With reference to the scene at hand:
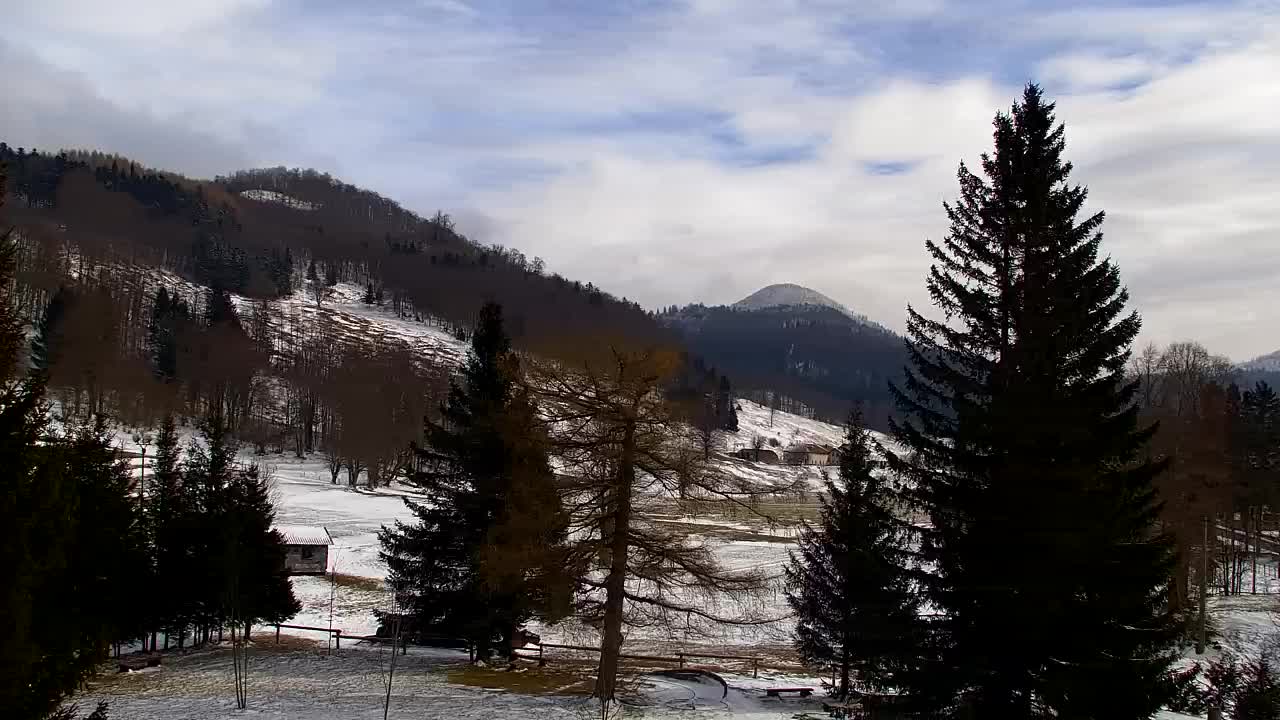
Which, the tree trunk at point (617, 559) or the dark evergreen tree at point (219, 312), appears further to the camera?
the dark evergreen tree at point (219, 312)

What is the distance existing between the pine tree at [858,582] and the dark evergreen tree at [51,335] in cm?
6463

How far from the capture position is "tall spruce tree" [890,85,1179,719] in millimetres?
14156

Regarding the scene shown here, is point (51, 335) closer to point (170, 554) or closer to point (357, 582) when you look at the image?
point (357, 582)

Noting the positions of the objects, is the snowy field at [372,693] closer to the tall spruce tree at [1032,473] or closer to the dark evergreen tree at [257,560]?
the dark evergreen tree at [257,560]

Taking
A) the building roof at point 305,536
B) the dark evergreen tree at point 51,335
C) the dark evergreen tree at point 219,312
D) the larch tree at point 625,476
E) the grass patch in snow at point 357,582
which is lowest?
the grass patch in snow at point 357,582

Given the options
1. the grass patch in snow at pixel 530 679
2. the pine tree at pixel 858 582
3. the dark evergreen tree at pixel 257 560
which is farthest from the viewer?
the dark evergreen tree at pixel 257 560

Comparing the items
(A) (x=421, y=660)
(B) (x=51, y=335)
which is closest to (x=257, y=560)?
(A) (x=421, y=660)

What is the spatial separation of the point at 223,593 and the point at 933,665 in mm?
22910

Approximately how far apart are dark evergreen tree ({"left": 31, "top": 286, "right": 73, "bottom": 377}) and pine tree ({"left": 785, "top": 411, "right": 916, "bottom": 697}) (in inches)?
2544

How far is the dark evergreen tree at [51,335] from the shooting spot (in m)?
71.2

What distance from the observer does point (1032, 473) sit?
46.7ft

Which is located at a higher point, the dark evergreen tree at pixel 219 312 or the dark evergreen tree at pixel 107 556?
the dark evergreen tree at pixel 219 312

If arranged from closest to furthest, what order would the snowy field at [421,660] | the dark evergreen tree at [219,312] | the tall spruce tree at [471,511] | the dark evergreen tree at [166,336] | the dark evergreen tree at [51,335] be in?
the snowy field at [421,660]
the tall spruce tree at [471,511]
the dark evergreen tree at [51,335]
the dark evergreen tree at [166,336]
the dark evergreen tree at [219,312]

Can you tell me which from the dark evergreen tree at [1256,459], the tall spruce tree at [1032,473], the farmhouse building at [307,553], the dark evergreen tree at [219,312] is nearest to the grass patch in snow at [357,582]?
the farmhouse building at [307,553]
